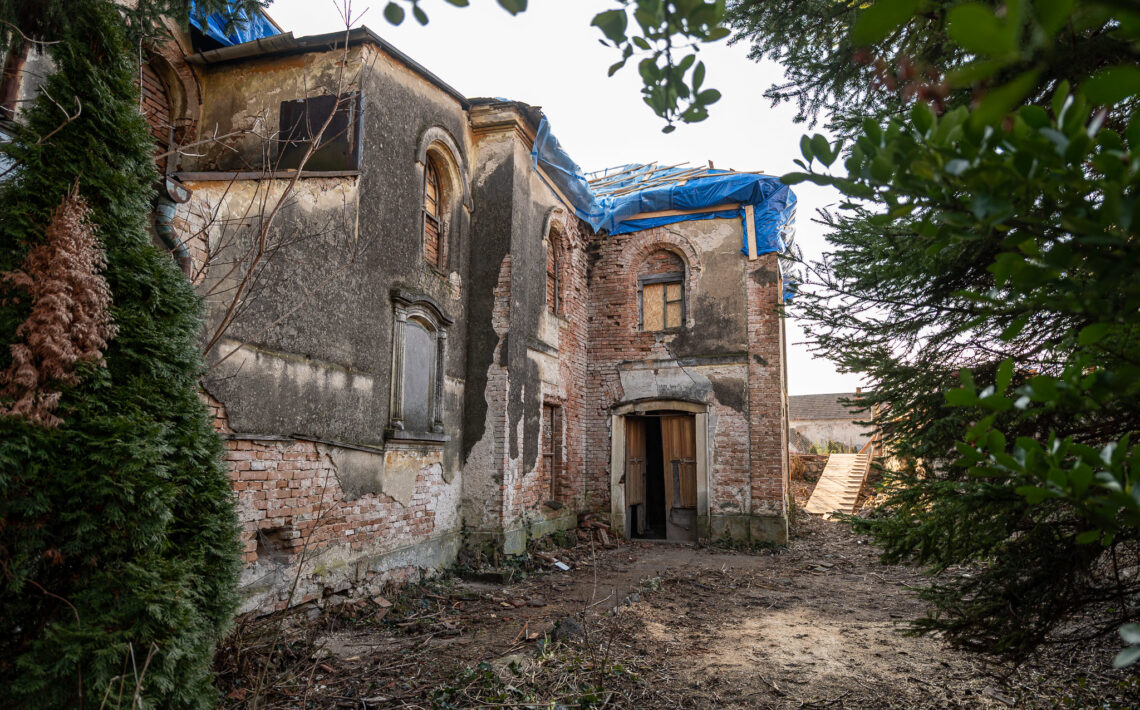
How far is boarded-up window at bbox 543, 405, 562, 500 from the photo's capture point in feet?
37.2

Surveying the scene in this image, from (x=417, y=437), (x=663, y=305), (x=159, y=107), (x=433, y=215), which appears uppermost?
(x=159, y=107)

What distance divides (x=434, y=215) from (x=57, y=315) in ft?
21.2

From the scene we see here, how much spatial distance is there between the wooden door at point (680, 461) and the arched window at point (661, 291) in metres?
2.00

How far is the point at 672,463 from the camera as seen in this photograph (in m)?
12.2

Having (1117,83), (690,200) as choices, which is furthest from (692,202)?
(1117,83)

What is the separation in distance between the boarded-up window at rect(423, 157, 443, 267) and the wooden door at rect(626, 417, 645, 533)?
225 inches

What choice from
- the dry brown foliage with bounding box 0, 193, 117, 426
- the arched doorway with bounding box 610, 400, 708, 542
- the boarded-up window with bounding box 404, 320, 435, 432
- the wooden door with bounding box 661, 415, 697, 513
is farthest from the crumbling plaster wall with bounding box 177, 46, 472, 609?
the wooden door with bounding box 661, 415, 697, 513

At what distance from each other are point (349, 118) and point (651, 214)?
285 inches

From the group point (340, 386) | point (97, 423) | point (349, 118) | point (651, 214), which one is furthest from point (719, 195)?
point (97, 423)

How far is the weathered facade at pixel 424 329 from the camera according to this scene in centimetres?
547

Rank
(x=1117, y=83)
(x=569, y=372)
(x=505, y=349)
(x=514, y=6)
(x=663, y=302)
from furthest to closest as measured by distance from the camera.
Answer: (x=663, y=302) → (x=569, y=372) → (x=505, y=349) → (x=514, y=6) → (x=1117, y=83)

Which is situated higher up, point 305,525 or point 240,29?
point 240,29

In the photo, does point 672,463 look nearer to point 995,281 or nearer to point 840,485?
point 840,485

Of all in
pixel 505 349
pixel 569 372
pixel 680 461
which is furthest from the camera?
pixel 680 461
